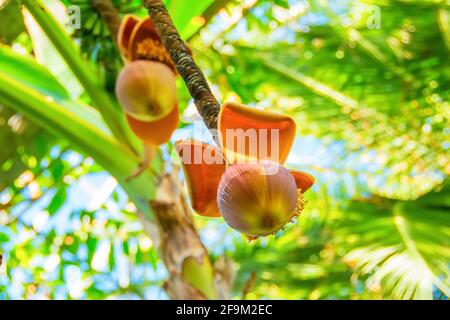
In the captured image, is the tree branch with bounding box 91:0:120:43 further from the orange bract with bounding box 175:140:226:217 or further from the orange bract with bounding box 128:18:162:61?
the orange bract with bounding box 175:140:226:217

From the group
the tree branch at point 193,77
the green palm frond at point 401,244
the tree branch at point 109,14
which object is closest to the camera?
the tree branch at point 193,77

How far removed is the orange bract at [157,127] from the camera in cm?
59

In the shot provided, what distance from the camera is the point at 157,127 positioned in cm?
60

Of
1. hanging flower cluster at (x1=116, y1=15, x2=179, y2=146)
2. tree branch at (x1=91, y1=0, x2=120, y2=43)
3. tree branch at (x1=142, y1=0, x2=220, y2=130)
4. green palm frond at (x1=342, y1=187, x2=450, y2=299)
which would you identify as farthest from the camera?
green palm frond at (x1=342, y1=187, x2=450, y2=299)

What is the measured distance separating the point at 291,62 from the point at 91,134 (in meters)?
0.86

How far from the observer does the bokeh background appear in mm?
1261

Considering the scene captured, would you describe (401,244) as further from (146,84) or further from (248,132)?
(248,132)

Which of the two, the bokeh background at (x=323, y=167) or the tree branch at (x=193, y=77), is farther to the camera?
the bokeh background at (x=323, y=167)

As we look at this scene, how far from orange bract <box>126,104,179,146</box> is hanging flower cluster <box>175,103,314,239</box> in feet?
0.95

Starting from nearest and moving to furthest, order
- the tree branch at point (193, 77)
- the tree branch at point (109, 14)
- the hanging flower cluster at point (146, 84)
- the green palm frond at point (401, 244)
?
the tree branch at point (193, 77) → the hanging flower cluster at point (146, 84) → the tree branch at point (109, 14) → the green palm frond at point (401, 244)

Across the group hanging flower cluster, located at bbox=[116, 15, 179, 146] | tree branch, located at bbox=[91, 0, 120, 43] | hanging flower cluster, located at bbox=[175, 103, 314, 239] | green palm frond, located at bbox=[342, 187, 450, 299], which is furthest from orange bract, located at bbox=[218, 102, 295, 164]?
green palm frond, located at bbox=[342, 187, 450, 299]

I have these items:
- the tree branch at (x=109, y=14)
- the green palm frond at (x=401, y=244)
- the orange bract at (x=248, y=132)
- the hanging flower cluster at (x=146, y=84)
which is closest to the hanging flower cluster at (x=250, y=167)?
the orange bract at (x=248, y=132)

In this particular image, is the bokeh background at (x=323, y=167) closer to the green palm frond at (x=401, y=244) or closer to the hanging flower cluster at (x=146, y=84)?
the green palm frond at (x=401, y=244)

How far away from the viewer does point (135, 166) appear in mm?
870
